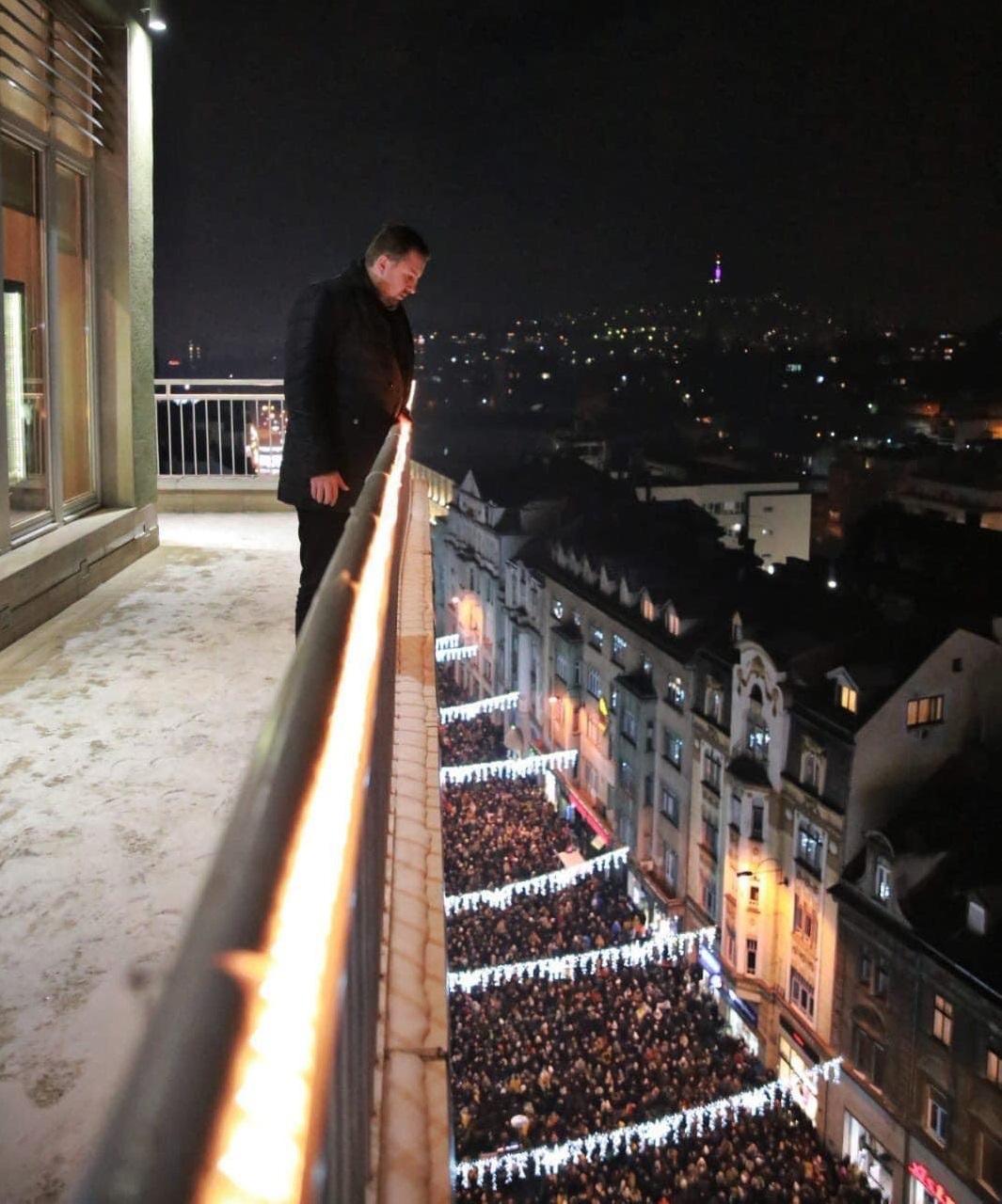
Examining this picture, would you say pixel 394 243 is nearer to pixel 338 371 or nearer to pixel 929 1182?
pixel 338 371

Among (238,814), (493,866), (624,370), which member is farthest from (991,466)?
(238,814)

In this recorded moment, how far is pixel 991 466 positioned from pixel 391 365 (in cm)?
4935

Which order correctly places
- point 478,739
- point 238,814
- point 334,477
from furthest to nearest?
point 478,739, point 334,477, point 238,814

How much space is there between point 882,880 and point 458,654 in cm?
3357

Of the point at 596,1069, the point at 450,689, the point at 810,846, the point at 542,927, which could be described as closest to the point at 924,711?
the point at 810,846

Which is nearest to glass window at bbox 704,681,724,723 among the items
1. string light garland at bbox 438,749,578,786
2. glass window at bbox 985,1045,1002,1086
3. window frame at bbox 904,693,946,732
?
window frame at bbox 904,693,946,732

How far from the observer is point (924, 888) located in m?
19.8

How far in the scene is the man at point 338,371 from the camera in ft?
14.9

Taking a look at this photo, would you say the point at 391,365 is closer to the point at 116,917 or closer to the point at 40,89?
the point at 116,917

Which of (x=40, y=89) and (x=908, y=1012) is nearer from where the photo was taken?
(x=40, y=89)

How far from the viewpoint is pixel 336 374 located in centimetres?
475

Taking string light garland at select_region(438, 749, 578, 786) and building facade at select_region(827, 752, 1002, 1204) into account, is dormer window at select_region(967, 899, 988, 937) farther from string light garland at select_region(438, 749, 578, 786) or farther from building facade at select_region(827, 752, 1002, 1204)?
string light garland at select_region(438, 749, 578, 786)

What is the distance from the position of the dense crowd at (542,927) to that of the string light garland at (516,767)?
7357mm

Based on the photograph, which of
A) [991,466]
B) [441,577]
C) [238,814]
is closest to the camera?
[238,814]
